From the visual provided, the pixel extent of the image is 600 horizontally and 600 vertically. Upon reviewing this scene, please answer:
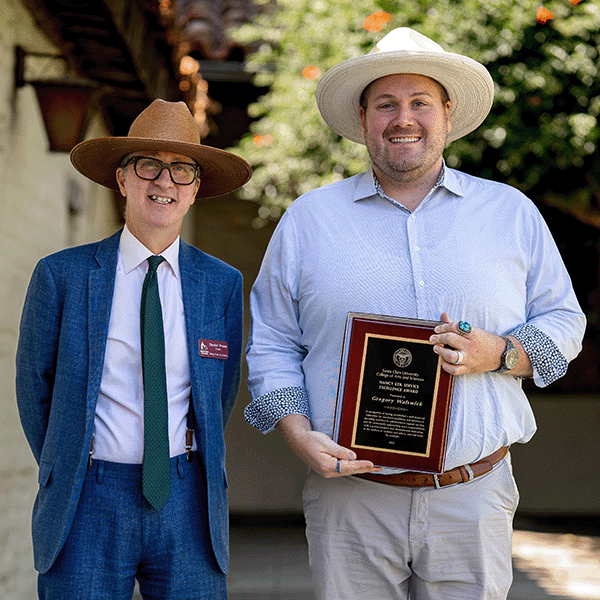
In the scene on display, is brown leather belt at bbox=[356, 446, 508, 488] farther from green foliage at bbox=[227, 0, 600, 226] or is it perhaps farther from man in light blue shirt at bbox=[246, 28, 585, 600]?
green foliage at bbox=[227, 0, 600, 226]

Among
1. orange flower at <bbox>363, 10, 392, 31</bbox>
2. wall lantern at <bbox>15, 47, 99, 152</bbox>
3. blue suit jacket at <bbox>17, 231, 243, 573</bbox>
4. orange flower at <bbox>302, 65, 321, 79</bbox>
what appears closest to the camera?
blue suit jacket at <bbox>17, 231, 243, 573</bbox>

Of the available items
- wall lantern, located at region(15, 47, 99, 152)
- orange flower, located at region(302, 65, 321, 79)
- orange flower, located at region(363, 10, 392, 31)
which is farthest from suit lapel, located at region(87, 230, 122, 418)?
→ orange flower, located at region(302, 65, 321, 79)

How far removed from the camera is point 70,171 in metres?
5.39

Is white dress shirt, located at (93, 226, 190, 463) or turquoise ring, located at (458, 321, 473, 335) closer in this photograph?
turquoise ring, located at (458, 321, 473, 335)

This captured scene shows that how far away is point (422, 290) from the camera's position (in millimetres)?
2529

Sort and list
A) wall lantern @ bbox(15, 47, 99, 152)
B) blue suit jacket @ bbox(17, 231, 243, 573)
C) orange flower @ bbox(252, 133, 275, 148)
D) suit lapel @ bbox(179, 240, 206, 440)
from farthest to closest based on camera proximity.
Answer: orange flower @ bbox(252, 133, 275, 148) → wall lantern @ bbox(15, 47, 99, 152) → suit lapel @ bbox(179, 240, 206, 440) → blue suit jacket @ bbox(17, 231, 243, 573)

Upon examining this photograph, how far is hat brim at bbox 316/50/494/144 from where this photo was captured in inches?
104

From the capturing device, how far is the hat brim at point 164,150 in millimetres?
2693

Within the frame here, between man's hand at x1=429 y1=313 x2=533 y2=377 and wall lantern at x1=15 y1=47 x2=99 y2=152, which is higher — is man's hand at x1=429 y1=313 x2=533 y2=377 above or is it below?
below

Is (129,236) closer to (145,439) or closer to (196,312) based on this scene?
(196,312)

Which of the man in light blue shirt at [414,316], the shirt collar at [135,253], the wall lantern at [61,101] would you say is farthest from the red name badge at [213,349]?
the wall lantern at [61,101]

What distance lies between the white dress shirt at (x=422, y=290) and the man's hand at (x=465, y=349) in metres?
0.09

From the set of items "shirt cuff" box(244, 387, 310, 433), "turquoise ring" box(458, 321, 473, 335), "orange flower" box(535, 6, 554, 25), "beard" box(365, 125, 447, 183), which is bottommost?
"shirt cuff" box(244, 387, 310, 433)

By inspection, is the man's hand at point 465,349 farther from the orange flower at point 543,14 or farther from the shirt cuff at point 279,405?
the orange flower at point 543,14
